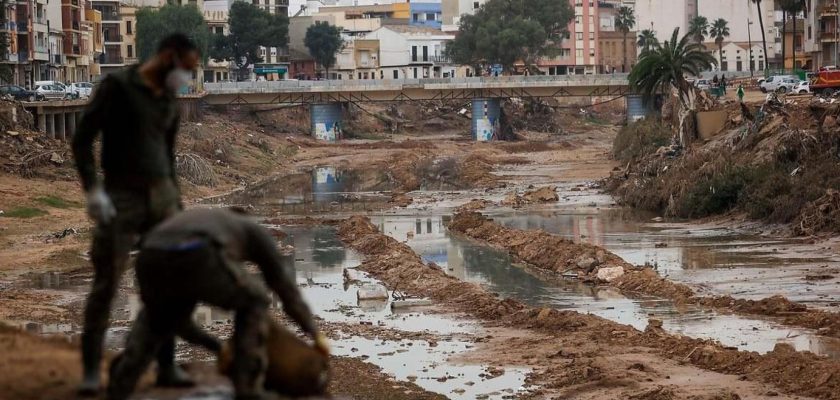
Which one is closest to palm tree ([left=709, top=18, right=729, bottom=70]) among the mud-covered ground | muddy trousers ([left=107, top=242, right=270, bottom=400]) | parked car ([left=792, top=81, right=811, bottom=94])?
parked car ([left=792, top=81, right=811, bottom=94])

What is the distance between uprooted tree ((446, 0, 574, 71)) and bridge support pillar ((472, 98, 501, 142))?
26091mm

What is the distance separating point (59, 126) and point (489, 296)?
45037 millimetres

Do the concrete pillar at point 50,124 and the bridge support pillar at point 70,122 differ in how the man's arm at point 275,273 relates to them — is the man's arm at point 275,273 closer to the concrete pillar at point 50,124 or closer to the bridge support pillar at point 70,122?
the concrete pillar at point 50,124

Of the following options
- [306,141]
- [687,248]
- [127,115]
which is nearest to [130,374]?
[127,115]

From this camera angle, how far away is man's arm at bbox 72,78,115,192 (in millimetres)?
9055

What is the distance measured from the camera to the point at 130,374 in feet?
27.5

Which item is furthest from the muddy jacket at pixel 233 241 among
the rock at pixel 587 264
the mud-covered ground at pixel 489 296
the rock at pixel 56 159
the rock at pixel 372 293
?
the rock at pixel 56 159

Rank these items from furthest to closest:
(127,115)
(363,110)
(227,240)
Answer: (363,110), (127,115), (227,240)

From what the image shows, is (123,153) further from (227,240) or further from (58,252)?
(58,252)

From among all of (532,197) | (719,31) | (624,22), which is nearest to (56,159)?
(532,197)

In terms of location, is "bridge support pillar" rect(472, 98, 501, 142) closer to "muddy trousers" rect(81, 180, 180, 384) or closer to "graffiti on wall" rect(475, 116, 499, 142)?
"graffiti on wall" rect(475, 116, 499, 142)

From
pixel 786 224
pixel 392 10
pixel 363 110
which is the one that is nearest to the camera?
pixel 786 224

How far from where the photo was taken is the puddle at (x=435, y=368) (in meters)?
21.9

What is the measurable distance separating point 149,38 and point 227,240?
114891 mm
